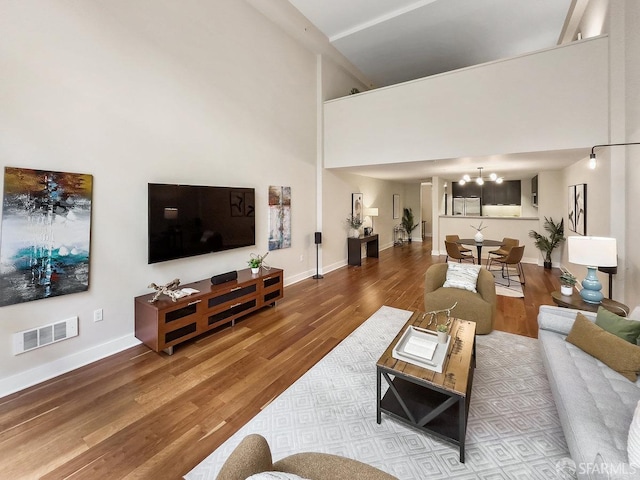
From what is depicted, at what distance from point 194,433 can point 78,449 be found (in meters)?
0.72

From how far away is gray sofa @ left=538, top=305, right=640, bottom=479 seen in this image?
1285 mm

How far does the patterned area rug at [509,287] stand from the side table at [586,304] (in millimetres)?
1750

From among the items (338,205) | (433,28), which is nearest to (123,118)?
(338,205)

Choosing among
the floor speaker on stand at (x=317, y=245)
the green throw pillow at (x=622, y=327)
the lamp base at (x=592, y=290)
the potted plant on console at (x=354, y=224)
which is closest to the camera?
the green throw pillow at (x=622, y=327)

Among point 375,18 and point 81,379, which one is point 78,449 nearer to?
point 81,379

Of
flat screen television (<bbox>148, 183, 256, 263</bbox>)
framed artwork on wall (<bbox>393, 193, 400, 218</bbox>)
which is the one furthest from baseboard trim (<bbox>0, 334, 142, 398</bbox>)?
framed artwork on wall (<bbox>393, 193, 400, 218</bbox>)

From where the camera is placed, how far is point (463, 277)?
365 cm

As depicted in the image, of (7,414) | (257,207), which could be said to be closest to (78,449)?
(7,414)

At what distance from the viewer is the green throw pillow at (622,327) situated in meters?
2.06

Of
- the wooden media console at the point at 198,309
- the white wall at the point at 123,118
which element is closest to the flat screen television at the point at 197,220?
the white wall at the point at 123,118

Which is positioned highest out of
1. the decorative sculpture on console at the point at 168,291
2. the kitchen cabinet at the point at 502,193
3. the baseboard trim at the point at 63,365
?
the kitchen cabinet at the point at 502,193

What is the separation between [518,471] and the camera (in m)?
1.68

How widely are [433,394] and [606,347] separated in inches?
49.7

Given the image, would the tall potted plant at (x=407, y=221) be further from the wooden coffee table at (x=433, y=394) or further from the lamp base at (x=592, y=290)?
the wooden coffee table at (x=433, y=394)
